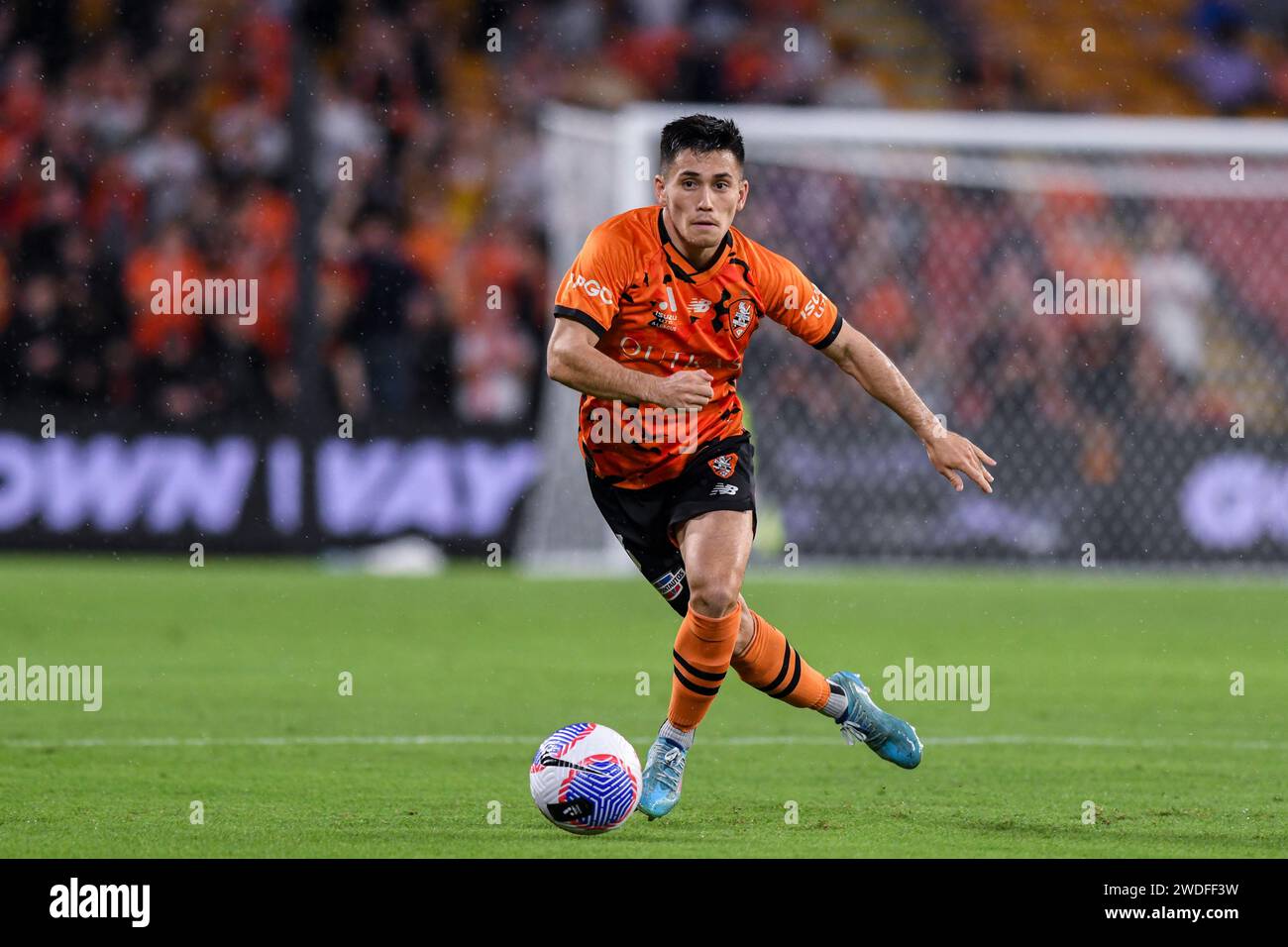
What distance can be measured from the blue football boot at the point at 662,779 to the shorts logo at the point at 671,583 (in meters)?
0.57

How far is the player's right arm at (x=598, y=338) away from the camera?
6.02 meters

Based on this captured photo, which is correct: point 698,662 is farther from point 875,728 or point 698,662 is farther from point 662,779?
point 875,728

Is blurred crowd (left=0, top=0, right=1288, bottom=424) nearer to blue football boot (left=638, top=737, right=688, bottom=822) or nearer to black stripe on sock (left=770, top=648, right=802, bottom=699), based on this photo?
black stripe on sock (left=770, top=648, right=802, bottom=699)

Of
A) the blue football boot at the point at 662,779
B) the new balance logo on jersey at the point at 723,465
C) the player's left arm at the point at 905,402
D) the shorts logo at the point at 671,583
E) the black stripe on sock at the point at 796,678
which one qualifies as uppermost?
the player's left arm at the point at 905,402

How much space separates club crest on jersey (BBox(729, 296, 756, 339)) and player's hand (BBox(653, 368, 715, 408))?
57 centimetres

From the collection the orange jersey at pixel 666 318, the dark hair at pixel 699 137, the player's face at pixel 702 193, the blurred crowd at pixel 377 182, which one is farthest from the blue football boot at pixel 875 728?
the blurred crowd at pixel 377 182

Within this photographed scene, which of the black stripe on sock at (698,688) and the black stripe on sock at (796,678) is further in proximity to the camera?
the black stripe on sock at (796,678)

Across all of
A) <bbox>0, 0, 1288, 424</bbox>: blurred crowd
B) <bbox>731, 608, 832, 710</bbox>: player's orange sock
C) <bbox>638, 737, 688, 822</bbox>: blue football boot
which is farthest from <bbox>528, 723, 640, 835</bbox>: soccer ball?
<bbox>0, 0, 1288, 424</bbox>: blurred crowd

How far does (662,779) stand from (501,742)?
169 cm

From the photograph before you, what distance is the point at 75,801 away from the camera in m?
6.33

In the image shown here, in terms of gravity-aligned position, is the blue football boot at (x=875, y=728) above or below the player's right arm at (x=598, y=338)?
below

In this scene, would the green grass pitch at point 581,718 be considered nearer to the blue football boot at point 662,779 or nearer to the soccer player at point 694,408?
the blue football boot at point 662,779

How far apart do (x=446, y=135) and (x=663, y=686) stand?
10634mm

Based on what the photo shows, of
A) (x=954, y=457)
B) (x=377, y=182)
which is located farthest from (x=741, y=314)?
(x=377, y=182)
